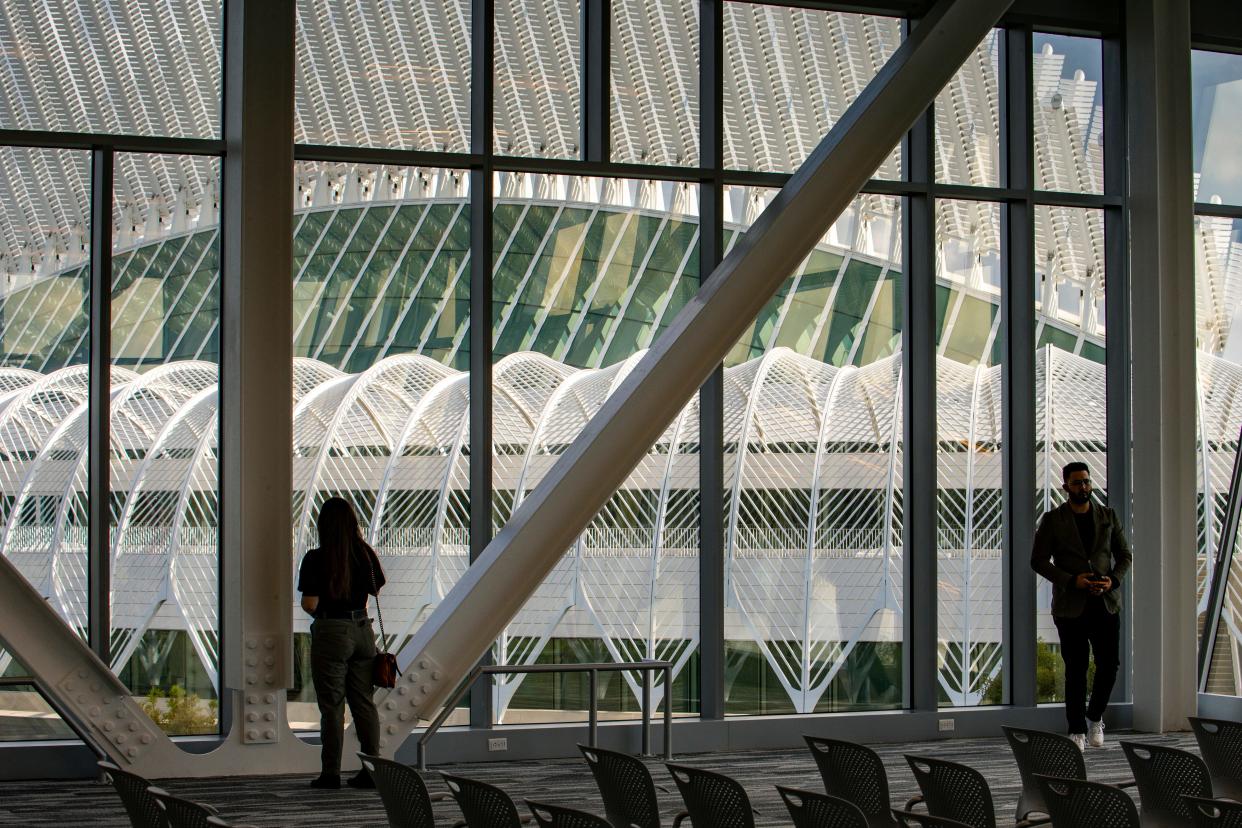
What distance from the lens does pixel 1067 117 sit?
28.6 feet

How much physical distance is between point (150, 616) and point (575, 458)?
7.52ft

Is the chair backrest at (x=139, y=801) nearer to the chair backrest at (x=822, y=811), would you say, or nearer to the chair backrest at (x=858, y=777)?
the chair backrest at (x=822, y=811)

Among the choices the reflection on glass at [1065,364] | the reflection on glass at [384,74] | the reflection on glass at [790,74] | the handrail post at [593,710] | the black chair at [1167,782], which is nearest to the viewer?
the black chair at [1167,782]

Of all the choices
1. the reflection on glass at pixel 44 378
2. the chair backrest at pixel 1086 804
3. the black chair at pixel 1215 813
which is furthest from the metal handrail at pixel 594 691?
the black chair at pixel 1215 813

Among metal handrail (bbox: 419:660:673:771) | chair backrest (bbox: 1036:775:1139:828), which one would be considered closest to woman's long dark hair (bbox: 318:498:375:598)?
metal handrail (bbox: 419:660:673:771)

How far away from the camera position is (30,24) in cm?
714

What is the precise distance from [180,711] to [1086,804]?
16.4 ft

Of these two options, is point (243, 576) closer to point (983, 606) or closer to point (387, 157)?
point (387, 157)

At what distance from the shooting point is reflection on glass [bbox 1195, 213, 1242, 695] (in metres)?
8.83

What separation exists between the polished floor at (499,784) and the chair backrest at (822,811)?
2.43 m

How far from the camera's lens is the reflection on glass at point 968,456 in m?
8.34

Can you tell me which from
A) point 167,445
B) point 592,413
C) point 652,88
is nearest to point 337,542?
point 167,445

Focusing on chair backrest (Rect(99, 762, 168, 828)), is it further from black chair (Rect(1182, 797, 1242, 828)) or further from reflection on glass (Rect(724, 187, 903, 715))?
reflection on glass (Rect(724, 187, 903, 715))

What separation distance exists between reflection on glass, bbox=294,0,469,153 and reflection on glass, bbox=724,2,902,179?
1.59 meters
